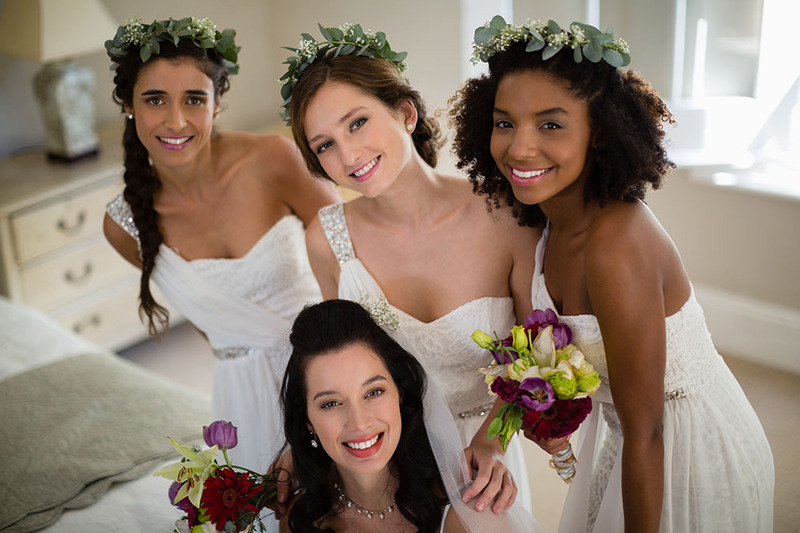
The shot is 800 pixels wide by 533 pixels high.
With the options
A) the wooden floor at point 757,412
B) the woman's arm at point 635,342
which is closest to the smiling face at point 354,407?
the woman's arm at point 635,342

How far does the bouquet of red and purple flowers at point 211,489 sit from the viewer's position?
1.67 m

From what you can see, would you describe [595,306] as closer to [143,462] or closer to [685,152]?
[143,462]

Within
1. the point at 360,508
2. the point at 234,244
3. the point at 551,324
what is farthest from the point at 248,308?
the point at 551,324

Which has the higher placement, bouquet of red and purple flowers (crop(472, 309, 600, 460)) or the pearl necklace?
bouquet of red and purple flowers (crop(472, 309, 600, 460))

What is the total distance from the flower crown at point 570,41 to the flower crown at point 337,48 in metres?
0.36

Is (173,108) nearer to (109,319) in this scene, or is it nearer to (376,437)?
(376,437)

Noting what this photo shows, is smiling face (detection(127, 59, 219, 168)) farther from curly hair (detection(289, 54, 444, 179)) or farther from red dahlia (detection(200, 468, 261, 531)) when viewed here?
red dahlia (detection(200, 468, 261, 531))

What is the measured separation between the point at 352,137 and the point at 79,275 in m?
2.57

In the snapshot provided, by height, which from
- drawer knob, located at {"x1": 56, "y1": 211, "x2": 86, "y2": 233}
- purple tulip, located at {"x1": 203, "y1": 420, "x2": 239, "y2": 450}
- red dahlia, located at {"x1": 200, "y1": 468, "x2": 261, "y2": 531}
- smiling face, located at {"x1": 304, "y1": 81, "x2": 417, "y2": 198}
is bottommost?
drawer knob, located at {"x1": 56, "y1": 211, "x2": 86, "y2": 233}

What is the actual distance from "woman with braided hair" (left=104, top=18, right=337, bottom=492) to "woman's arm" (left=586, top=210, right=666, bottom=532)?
1.07 meters

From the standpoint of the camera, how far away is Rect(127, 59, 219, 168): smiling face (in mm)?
2266

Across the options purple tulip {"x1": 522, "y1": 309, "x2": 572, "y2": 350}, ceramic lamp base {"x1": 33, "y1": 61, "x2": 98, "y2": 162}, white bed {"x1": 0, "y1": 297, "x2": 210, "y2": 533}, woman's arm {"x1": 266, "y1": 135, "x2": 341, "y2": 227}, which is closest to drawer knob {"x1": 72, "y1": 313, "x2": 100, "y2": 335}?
ceramic lamp base {"x1": 33, "y1": 61, "x2": 98, "y2": 162}

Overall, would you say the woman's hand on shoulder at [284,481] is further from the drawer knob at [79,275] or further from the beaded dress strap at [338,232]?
the drawer knob at [79,275]

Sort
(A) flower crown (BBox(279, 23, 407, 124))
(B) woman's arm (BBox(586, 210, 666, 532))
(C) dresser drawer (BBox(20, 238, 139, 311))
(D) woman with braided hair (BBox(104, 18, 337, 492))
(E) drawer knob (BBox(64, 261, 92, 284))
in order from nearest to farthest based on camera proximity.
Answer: (B) woman's arm (BBox(586, 210, 666, 532))
(A) flower crown (BBox(279, 23, 407, 124))
(D) woman with braided hair (BBox(104, 18, 337, 492))
(C) dresser drawer (BBox(20, 238, 139, 311))
(E) drawer knob (BBox(64, 261, 92, 284))
